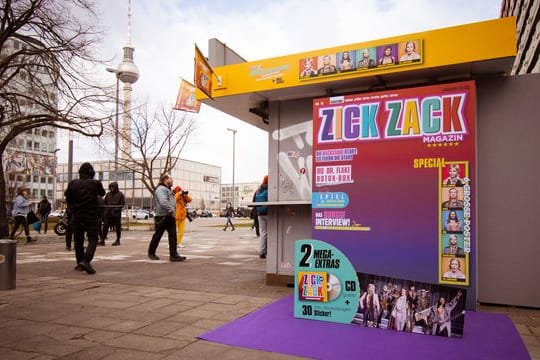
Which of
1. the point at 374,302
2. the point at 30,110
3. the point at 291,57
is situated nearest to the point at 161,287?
the point at 374,302

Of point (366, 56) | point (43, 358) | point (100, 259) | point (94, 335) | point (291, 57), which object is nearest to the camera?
point (43, 358)

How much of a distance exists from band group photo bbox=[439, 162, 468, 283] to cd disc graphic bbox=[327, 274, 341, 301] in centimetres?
114

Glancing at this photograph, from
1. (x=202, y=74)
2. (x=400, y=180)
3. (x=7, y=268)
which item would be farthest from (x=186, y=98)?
(x=400, y=180)

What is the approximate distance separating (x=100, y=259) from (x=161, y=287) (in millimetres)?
4287

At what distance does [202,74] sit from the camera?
22.3ft

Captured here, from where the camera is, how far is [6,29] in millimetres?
14164

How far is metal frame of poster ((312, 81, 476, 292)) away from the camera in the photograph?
15.4 ft

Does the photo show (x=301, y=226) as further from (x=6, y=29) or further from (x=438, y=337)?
(x=6, y=29)

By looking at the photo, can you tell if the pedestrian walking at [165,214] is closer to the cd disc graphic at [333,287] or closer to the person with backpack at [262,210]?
the person with backpack at [262,210]

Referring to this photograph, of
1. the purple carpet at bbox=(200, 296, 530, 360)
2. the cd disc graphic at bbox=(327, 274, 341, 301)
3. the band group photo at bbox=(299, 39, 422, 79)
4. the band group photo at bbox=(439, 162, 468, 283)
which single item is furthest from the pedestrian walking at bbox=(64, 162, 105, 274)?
the band group photo at bbox=(439, 162, 468, 283)

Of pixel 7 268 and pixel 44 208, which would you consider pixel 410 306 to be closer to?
pixel 7 268

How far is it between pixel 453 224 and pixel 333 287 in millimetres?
1496

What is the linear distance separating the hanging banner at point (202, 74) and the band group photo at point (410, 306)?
380cm

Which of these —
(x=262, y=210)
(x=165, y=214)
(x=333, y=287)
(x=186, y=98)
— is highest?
(x=186, y=98)
